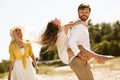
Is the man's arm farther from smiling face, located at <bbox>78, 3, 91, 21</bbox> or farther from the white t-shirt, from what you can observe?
smiling face, located at <bbox>78, 3, 91, 21</bbox>

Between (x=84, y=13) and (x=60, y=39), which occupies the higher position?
(x=84, y=13)

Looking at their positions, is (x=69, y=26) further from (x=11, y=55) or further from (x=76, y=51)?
(x=11, y=55)

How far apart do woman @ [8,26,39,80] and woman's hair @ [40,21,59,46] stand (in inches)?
107

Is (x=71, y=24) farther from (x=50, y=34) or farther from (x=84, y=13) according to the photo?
(x=50, y=34)

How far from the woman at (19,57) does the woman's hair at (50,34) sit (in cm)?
271

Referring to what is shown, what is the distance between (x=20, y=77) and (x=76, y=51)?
150 inches

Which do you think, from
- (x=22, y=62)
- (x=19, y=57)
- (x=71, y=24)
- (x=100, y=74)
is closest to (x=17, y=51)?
Result: (x=19, y=57)

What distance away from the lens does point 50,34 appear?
6438 millimetres

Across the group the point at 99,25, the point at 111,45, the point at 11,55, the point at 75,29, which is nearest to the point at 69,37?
the point at 75,29

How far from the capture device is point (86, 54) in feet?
19.7

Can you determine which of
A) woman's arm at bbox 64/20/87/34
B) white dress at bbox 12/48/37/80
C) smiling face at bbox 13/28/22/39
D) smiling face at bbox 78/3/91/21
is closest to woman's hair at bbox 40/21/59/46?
woman's arm at bbox 64/20/87/34

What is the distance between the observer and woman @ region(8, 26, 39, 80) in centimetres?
923

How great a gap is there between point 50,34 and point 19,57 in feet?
10.2

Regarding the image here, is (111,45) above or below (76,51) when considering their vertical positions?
below
